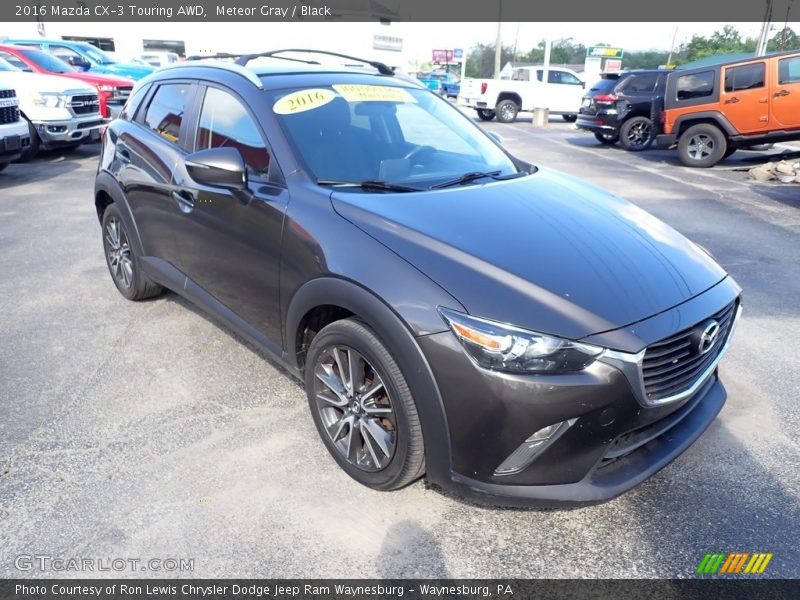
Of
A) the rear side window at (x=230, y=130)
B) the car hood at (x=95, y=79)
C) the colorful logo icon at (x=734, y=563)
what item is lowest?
the colorful logo icon at (x=734, y=563)

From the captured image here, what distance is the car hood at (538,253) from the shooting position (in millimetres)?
2191

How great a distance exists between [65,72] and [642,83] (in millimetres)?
12789

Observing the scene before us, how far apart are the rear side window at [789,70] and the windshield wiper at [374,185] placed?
1100 cm

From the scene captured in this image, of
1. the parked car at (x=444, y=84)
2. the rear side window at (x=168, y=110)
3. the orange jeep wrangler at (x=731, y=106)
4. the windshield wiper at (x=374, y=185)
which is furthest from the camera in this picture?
the parked car at (x=444, y=84)

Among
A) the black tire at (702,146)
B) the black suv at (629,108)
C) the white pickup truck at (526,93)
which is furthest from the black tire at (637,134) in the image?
the white pickup truck at (526,93)

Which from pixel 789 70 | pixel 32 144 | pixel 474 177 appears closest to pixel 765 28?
pixel 789 70

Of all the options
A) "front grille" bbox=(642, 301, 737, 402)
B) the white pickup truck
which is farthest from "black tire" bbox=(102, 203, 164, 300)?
the white pickup truck

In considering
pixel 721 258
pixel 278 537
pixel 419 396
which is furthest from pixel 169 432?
pixel 721 258

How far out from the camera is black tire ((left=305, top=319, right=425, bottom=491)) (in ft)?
7.75

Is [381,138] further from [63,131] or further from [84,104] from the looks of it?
[84,104]

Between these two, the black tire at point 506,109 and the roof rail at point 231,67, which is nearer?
the roof rail at point 231,67

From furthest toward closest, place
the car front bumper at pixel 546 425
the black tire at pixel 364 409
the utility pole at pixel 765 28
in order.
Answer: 1. the utility pole at pixel 765 28
2. the black tire at pixel 364 409
3. the car front bumper at pixel 546 425

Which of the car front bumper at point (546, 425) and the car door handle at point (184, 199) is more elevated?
the car door handle at point (184, 199)

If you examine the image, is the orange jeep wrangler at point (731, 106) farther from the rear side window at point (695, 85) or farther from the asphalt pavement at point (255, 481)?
the asphalt pavement at point (255, 481)
